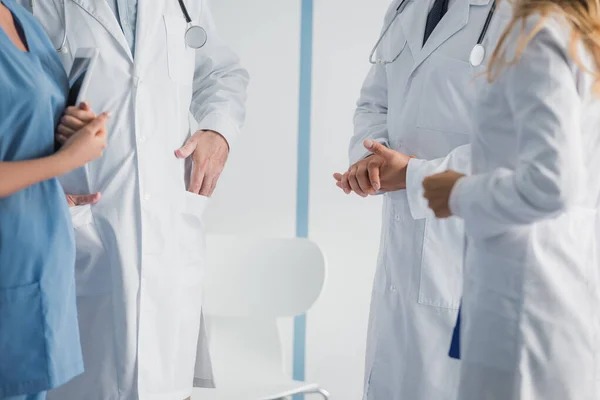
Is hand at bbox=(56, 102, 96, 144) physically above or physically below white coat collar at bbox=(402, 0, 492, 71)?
below

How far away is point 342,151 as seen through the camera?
8.76ft

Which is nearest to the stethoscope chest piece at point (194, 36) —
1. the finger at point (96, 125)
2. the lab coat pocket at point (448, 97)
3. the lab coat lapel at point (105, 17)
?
the lab coat lapel at point (105, 17)

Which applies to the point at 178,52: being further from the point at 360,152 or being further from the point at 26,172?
the point at 26,172

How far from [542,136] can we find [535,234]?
0.16 m

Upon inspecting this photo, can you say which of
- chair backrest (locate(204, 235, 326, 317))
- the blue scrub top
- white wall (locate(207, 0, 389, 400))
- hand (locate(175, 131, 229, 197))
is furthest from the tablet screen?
white wall (locate(207, 0, 389, 400))

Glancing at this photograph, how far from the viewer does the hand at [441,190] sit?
3.51 ft

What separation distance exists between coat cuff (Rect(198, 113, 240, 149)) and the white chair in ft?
2.46

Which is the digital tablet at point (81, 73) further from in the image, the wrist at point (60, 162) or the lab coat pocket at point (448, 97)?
the lab coat pocket at point (448, 97)

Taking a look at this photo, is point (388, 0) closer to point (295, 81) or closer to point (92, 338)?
point (295, 81)

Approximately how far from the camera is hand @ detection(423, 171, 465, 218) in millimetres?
1071

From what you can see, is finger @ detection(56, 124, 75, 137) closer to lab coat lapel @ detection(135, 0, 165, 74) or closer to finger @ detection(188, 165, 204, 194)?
lab coat lapel @ detection(135, 0, 165, 74)

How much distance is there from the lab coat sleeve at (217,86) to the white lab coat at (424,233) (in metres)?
0.39

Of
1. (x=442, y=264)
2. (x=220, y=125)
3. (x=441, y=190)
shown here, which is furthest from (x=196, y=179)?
(x=441, y=190)

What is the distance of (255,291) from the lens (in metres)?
2.33
